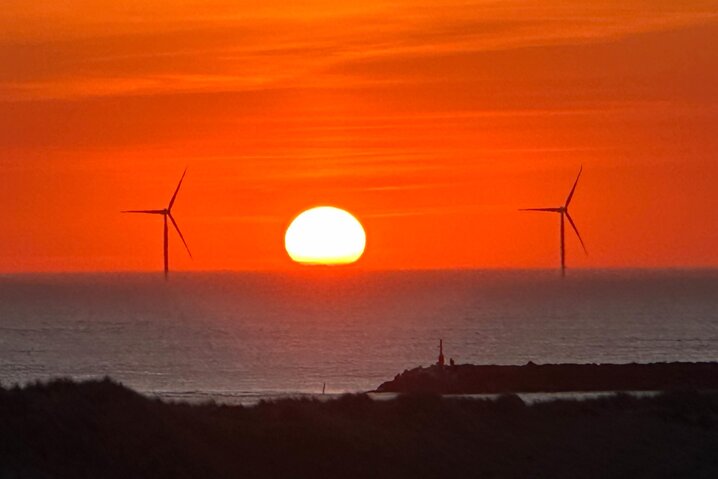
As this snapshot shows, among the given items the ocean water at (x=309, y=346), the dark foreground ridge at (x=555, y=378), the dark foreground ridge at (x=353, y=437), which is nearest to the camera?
the dark foreground ridge at (x=353, y=437)

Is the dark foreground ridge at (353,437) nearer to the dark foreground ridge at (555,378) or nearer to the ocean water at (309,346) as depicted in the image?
the dark foreground ridge at (555,378)

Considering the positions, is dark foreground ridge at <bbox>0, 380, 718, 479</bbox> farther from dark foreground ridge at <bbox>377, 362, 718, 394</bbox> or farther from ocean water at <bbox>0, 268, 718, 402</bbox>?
ocean water at <bbox>0, 268, 718, 402</bbox>

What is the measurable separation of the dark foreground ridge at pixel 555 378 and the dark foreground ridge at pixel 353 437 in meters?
16.1

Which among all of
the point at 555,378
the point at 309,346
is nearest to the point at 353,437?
the point at 555,378

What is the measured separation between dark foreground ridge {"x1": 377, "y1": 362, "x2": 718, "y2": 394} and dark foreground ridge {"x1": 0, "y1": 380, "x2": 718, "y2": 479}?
16061 mm

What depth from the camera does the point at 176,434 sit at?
1297 inches

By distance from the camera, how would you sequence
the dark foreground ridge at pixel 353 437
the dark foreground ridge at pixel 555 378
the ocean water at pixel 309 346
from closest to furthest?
the dark foreground ridge at pixel 353 437, the dark foreground ridge at pixel 555 378, the ocean water at pixel 309 346

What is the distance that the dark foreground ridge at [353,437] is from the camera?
101 ft

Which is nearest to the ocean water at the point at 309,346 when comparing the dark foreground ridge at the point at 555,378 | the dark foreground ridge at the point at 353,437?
the dark foreground ridge at the point at 555,378

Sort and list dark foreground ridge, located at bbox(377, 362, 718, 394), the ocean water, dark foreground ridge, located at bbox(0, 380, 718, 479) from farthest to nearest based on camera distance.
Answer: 1. the ocean water
2. dark foreground ridge, located at bbox(377, 362, 718, 394)
3. dark foreground ridge, located at bbox(0, 380, 718, 479)

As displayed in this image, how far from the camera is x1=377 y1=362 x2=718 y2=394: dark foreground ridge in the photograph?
60156 mm

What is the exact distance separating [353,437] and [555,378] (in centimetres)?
2861

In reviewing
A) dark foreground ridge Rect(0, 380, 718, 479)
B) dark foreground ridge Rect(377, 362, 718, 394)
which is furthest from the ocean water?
dark foreground ridge Rect(0, 380, 718, 479)

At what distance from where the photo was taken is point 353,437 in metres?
36.1
